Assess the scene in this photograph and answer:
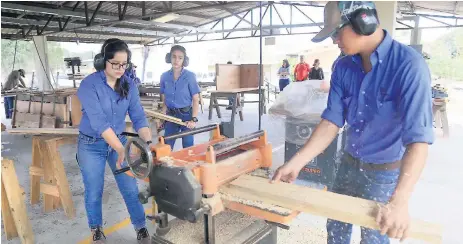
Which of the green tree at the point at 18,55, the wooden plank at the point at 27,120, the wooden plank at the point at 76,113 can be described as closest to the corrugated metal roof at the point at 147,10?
the wooden plank at the point at 27,120

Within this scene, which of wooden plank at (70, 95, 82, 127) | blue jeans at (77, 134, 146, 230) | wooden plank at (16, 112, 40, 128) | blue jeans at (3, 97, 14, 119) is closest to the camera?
blue jeans at (77, 134, 146, 230)

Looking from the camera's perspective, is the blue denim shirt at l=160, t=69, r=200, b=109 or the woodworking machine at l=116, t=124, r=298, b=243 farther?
the blue denim shirt at l=160, t=69, r=200, b=109

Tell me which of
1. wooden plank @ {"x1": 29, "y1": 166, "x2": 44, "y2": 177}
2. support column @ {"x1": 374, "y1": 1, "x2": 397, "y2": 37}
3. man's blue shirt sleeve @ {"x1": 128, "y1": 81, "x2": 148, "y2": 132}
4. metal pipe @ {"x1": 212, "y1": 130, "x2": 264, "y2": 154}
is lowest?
wooden plank @ {"x1": 29, "y1": 166, "x2": 44, "y2": 177}

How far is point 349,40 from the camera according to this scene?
1241 millimetres

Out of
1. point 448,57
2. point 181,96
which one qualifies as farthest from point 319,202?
point 448,57

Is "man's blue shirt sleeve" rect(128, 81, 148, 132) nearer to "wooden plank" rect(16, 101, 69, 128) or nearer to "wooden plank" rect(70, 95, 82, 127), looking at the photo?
"wooden plank" rect(70, 95, 82, 127)

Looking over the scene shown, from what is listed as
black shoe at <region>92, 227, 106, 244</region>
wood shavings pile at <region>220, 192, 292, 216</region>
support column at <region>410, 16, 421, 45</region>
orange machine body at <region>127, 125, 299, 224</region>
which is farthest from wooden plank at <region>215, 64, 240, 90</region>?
wood shavings pile at <region>220, 192, 292, 216</region>

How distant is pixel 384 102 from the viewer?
1.30 metres

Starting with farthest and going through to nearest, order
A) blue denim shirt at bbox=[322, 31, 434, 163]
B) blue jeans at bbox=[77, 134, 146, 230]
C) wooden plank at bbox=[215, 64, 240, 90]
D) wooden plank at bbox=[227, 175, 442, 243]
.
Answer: wooden plank at bbox=[215, 64, 240, 90] < blue jeans at bbox=[77, 134, 146, 230] < blue denim shirt at bbox=[322, 31, 434, 163] < wooden plank at bbox=[227, 175, 442, 243]

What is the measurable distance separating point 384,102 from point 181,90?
2529mm

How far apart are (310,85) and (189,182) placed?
273 cm

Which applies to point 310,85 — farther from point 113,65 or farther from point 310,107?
point 113,65

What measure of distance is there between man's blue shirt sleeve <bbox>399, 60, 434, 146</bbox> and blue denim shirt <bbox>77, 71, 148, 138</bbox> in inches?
67.9

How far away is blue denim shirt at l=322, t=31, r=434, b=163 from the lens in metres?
1.14
